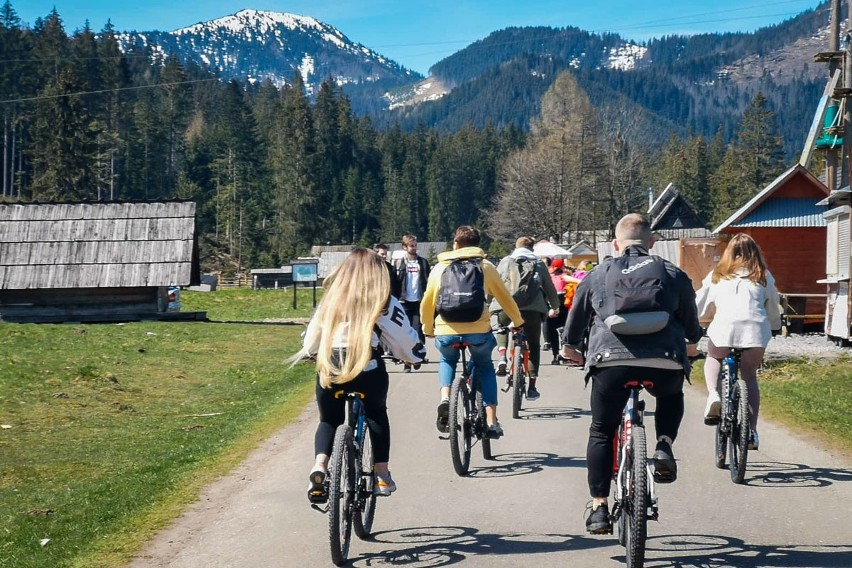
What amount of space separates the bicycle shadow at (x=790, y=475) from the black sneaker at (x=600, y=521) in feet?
8.70

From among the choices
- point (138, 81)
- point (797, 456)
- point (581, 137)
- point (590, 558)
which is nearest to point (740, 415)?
point (797, 456)

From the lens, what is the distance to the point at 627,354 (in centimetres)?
580

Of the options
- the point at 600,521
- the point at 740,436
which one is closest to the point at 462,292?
the point at 740,436

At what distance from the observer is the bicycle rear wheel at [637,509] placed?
18.2 feet

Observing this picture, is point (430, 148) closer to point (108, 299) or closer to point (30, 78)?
point (30, 78)

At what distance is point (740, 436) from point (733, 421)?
0.25 m

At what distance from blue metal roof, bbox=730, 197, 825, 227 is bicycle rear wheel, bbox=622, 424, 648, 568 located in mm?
28123

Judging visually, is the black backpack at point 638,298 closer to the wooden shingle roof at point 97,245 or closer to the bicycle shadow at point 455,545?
the bicycle shadow at point 455,545

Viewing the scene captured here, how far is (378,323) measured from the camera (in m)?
6.53

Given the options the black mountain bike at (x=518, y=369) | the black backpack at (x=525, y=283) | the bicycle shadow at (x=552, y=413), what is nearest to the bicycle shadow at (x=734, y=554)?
the black mountain bike at (x=518, y=369)

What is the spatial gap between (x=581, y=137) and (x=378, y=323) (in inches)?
3355

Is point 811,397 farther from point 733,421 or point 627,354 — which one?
point 627,354

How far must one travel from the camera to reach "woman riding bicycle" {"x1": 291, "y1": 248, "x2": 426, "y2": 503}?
6273mm

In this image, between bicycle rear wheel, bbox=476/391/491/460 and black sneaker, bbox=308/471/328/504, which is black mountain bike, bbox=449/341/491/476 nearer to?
bicycle rear wheel, bbox=476/391/491/460
